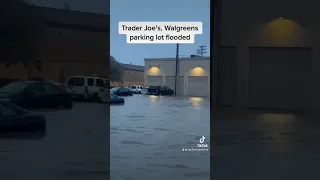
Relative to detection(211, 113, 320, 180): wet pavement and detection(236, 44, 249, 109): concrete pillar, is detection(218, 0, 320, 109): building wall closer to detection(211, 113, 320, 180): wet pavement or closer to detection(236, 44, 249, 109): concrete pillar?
detection(236, 44, 249, 109): concrete pillar

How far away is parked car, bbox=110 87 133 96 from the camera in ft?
10.8

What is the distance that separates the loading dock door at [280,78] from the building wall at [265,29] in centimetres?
4

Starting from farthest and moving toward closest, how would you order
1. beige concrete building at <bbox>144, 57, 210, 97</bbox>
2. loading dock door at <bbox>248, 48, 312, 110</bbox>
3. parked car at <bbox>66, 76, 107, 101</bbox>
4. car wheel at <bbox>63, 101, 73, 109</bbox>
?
car wheel at <bbox>63, 101, 73, 109</bbox>, parked car at <bbox>66, 76, 107, 101</bbox>, loading dock door at <bbox>248, 48, 312, 110</bbox>, beige concrete building at <bbox>144, 57, 210, 97</bbox>

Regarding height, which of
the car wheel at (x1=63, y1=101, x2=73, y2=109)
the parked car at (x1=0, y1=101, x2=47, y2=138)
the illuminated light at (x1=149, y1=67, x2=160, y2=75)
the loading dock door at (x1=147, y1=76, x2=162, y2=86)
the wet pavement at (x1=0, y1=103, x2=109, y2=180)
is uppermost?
the illuminated light at (x1=149, y1=67, x2=160, y2=75)

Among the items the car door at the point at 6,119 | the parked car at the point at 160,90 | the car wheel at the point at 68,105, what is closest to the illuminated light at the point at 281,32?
the parked car at the point at 160,90

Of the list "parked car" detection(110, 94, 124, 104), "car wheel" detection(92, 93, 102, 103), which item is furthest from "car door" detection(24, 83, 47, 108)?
"parked car" detection(110, 94, 124, 104)

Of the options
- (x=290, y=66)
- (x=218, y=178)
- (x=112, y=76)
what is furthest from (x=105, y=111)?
(x=290, y=66)

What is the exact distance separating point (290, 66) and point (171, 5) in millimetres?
938

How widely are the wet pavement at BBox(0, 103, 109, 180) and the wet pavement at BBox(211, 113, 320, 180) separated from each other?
901 millimetres

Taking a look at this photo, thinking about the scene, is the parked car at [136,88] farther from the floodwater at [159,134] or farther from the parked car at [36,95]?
the parked car at [36,95]

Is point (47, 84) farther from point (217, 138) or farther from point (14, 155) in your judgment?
point (217, 138)

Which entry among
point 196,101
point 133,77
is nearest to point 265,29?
point 196,101

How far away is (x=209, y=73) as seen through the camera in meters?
3.20

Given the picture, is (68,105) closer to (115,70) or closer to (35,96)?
(35,96)
